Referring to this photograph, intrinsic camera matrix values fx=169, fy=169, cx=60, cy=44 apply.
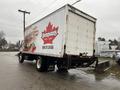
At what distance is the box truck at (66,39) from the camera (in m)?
9.23

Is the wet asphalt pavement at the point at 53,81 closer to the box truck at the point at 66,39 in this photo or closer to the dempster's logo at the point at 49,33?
the box truck at the point at 66,39

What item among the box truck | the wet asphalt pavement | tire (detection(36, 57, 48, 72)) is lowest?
the wet asphalt pavement

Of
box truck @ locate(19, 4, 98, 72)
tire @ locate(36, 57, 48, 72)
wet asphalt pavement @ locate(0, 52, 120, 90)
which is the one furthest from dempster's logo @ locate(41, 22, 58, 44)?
wet asphalt pavement @ locate(0, 52, 120, 90)

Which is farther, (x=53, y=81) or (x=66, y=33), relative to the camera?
(x=66, y=33)

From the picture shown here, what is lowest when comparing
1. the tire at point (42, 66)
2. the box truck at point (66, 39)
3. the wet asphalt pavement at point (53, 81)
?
the wet asphalt pavement at point (53, 81)

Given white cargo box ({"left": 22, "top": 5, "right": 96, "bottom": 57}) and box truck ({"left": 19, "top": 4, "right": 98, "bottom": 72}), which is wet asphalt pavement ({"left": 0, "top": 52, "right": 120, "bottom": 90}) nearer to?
box truck ({"left": 19, "top": 4, "right": 98, "bottom": 72})

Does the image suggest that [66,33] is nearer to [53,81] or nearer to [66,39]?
[66,39]

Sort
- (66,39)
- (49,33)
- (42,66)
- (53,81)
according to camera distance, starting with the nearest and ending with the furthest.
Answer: (53,81) < (66,39) < (49,33) < (42,66)

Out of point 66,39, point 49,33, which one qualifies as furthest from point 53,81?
point 49,33

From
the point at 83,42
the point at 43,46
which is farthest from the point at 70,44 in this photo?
the point at 43,46

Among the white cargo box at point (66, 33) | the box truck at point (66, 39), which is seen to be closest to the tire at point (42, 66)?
Result: the box truck at point (66, 39)

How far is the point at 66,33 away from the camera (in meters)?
9.15

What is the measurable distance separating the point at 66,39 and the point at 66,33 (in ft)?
1.07

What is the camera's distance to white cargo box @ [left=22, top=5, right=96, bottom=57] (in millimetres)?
9234
